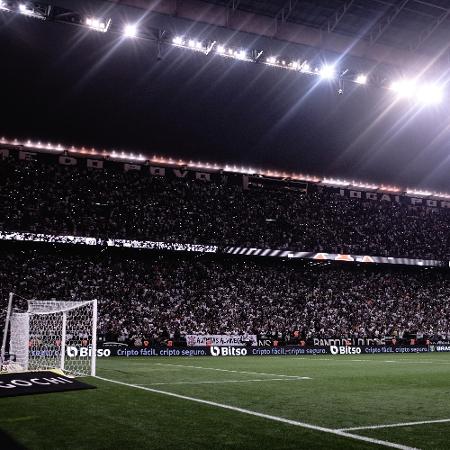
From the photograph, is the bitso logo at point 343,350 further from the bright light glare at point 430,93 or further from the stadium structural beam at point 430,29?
the stadium structural beam at point 430,29

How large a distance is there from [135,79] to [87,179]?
12170 mm

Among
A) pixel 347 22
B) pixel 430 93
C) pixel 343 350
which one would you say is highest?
pixel 347 22

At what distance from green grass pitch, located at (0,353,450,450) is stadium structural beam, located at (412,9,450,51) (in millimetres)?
14478

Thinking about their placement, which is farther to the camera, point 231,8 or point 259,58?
point 259,58

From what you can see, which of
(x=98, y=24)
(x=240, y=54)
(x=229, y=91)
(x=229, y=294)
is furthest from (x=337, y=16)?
(x=229, y=294)

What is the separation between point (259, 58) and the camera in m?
24.5

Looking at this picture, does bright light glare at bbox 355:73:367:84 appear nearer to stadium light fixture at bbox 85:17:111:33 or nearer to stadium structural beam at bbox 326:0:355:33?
stadium structural beam at bbox 326:0:355:33

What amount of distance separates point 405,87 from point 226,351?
1647 cm

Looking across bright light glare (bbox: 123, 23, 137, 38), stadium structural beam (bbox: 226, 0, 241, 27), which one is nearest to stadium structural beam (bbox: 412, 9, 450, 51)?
stadium structural beam (bbox: 226, 0, 241, 27)

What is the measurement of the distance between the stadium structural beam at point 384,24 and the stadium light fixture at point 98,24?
10.5 meters

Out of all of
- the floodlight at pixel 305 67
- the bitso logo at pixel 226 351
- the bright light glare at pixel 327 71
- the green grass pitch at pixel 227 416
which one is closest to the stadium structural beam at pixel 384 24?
the bright light glare at pixel 327 71

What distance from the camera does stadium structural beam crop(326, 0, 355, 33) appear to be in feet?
66.7

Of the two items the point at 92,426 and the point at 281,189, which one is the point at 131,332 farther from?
the point at 92,426

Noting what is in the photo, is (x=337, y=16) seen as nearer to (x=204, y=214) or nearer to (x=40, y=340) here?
(x=40, y=340)
